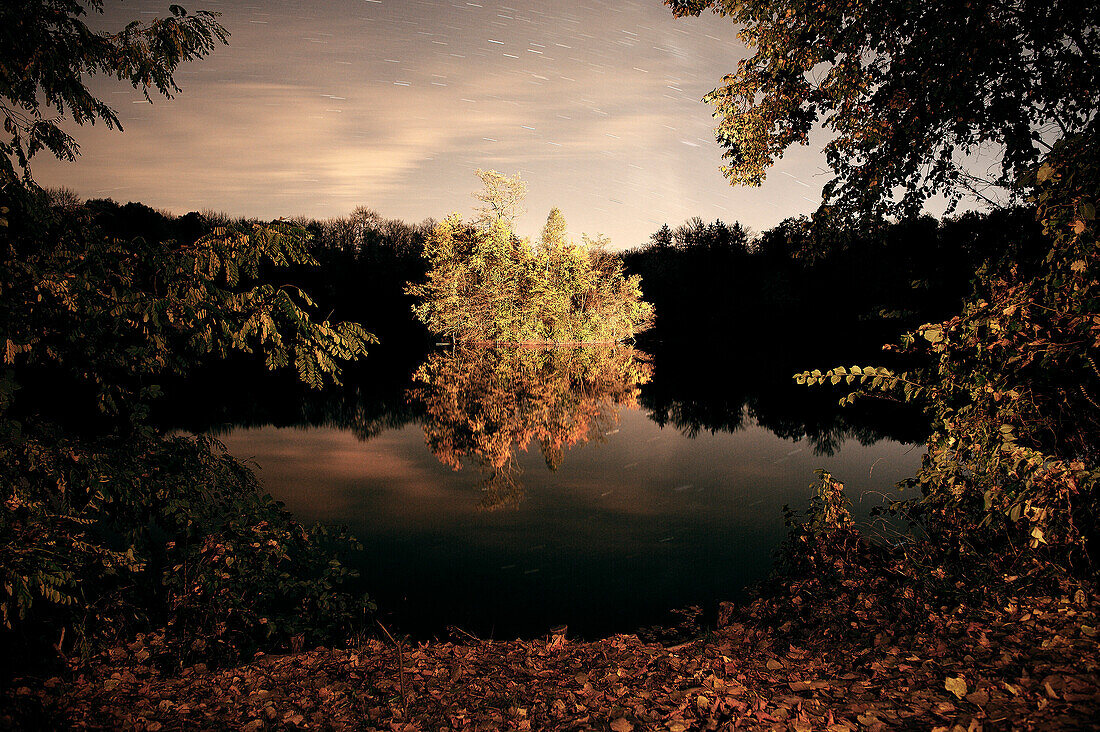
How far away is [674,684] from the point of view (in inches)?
242

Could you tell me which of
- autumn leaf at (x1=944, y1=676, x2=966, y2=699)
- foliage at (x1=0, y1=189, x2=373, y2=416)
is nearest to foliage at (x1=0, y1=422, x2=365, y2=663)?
foliage at (x1=0, y1=189, x2=373, y2=416)

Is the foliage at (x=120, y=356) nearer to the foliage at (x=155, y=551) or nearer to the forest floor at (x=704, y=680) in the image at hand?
the foliage at (x=155, y=551)

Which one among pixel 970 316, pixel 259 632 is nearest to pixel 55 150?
pixel 259 632

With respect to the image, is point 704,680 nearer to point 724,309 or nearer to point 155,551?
point 155,551

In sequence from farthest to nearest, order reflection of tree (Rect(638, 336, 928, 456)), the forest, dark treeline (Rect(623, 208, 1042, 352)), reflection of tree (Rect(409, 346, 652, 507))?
dark treeline (Rect(623, 208, 1042, 352))
reflection of tree (Rect(638, 336, 928, 456))
reflection of tree (Rect(409, 346, 652, 507))
the forest

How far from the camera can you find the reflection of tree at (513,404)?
22.3 meters

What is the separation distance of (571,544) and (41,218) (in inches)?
426

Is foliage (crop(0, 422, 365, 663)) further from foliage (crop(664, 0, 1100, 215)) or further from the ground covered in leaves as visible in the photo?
foliage (crop(664, 0, 1100, 215))

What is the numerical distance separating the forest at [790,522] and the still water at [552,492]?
Result: 1.77 m

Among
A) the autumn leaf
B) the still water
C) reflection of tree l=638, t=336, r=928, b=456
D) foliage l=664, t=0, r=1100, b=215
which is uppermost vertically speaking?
foliage l=664, t=0, r=1100, b=215

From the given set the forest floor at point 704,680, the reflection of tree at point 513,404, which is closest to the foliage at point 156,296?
the forest floor at point 704,680

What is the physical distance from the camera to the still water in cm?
1145

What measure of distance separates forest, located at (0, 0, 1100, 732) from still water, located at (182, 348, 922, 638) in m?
1.77

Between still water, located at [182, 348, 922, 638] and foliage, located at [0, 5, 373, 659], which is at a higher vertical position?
foliage, located at [0, 5, 373, 659]
